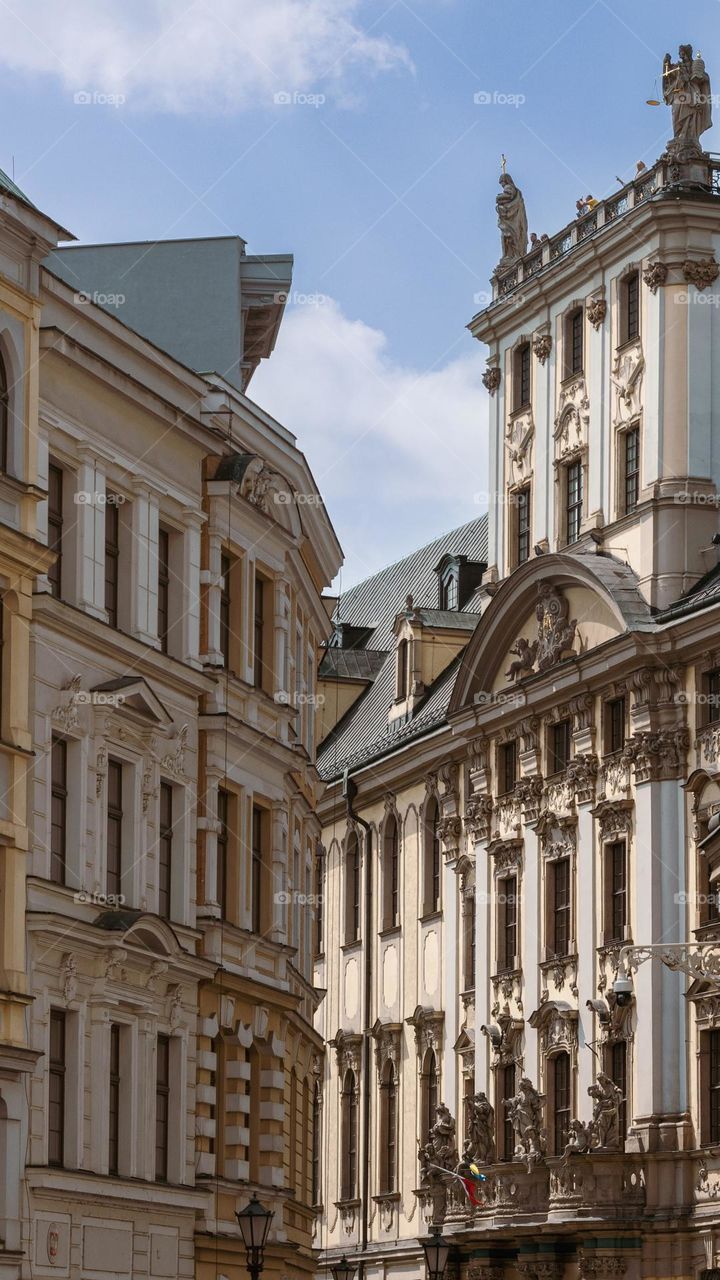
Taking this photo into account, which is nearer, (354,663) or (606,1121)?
(606,1121)

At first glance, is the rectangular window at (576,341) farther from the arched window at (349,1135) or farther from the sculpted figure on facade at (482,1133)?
the arched window at (349,1135)

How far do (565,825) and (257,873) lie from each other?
2070cm

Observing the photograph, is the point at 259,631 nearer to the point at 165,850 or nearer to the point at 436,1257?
the point at 165,850

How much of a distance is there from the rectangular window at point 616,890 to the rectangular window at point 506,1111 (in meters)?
6.78

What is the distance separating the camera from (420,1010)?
2776 inches

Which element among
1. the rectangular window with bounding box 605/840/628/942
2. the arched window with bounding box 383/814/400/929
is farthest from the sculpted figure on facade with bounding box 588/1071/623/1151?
the arched window with bounding box 383/814/400/929

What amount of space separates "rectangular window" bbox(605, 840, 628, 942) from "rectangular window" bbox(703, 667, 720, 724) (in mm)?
4276

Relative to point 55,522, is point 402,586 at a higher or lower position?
higher

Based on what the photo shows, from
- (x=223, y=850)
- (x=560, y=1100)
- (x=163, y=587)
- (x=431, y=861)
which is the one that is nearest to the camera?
(x=163, y=587)

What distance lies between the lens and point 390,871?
7488 centimetres

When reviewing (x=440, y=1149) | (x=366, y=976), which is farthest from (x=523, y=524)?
(x=440, y=1149)

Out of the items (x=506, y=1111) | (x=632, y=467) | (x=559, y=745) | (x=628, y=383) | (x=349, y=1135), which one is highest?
(x=628, y=383)

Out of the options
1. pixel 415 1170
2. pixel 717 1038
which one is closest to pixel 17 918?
pixel 717 1038

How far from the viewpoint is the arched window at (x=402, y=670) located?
76.6 metres
